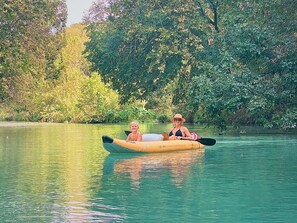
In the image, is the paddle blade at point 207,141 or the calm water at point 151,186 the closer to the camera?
the calm water at point 151,186

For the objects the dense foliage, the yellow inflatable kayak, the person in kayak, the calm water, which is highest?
the dense foliage

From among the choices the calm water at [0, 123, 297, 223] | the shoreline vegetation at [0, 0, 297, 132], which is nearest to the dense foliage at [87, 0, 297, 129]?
the shoreline vegetation at [0, 0, 297, 132]

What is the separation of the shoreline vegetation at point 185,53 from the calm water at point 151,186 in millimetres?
5222

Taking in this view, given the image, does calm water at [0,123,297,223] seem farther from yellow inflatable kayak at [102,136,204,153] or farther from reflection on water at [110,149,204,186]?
yellow inflatable kayak at [102,136,204,153]

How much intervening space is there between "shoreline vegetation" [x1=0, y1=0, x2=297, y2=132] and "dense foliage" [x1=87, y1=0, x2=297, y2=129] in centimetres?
5

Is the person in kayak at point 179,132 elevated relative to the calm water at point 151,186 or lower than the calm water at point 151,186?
elevated

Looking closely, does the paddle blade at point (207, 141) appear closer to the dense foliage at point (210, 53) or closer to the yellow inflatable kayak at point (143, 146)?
the yellow inflatable kayak at point (143, 146)

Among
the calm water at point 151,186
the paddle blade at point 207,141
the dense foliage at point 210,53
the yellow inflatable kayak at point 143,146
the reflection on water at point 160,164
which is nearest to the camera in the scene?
the calm water at point 151,186

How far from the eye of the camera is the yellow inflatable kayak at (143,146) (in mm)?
22047

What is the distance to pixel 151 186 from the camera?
1489 cm

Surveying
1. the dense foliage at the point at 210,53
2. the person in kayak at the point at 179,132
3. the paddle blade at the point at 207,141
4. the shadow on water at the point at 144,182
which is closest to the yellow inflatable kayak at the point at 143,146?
the shadow on water at the point at 144,182

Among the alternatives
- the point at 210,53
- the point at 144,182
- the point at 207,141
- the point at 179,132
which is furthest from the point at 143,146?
the point at 210,53

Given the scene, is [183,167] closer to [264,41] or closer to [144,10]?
[264,41]

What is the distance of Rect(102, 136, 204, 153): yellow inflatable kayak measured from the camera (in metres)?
22.0
